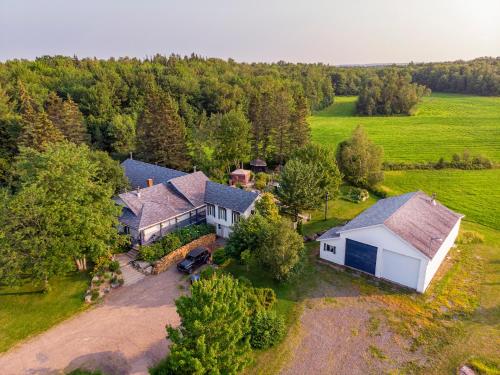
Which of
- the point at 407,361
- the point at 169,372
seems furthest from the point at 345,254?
the point at 169,372

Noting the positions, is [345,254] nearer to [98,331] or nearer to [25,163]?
[98,331]

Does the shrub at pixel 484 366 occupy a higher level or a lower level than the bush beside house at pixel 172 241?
lower

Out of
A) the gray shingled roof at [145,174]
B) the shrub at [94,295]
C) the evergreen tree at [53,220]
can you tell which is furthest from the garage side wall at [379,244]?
the gray shingled roof at [145,174]

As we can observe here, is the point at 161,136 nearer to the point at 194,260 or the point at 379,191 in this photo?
the point at 194,260

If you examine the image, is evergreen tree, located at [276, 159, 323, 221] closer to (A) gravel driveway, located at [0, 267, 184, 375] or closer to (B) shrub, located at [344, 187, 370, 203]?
(B) shrub, located at [344, 187, 370, 203]

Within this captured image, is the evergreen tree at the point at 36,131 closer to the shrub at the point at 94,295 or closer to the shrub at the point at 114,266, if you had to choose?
the shrub at the point at 114,266
